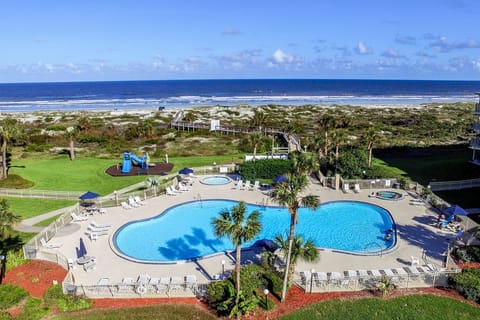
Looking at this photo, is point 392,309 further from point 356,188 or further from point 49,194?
point 49,194

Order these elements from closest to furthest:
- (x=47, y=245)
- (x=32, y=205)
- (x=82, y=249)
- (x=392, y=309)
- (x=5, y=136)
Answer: (x=392, y=309) < (x=82, y=249) < (x=47, y=245) < (x=32, y=205) < (x=5, y=136)

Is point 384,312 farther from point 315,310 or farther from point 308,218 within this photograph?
point 308,218

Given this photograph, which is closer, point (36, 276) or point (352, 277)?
point (352, 277)

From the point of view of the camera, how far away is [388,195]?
29.4 m

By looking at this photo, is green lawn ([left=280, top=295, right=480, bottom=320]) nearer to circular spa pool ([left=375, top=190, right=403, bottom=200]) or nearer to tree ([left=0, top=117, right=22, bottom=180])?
circular spa pool ([left=375, top=190, right=403, bottom=200])

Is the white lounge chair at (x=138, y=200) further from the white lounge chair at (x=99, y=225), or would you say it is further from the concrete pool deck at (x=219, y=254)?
the white lounge chair at (x=99, y=225)

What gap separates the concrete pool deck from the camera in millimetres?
18281

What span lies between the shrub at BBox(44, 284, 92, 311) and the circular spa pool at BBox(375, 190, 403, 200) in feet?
74.5

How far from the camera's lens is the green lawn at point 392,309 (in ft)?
49.1

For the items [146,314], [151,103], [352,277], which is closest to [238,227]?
[146,314]

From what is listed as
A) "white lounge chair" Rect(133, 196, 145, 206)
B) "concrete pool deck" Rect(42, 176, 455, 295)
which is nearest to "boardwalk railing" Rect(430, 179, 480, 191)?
"concrete pool deck" Rect(42, 176, 455, 295)

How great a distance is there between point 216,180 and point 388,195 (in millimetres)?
15417

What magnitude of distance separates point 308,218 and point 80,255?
1533 cm

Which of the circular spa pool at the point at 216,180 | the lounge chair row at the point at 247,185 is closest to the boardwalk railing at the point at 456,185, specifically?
the lounge chair row at the point at 247,185
